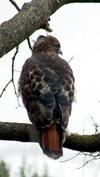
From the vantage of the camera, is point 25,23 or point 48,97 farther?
point 25,23

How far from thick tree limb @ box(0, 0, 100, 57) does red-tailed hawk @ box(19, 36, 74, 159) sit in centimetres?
26

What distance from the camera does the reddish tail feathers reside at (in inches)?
216

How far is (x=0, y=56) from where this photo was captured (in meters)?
6.45

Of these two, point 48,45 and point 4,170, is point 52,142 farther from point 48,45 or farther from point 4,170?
point 48,45

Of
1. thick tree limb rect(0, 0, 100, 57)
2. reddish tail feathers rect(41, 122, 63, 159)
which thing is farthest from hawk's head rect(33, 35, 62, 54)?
reddish tail feathers rect(41, 122, 63, 159)

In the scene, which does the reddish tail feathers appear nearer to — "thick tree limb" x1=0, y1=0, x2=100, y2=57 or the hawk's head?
"thick tree limb" x1=0, y1=0, x2=100, y2=57

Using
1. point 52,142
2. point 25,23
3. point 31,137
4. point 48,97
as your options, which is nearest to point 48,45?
point 25,23

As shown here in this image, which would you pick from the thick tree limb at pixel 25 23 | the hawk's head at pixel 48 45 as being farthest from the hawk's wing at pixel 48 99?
the hawk's head at pixel 48 45

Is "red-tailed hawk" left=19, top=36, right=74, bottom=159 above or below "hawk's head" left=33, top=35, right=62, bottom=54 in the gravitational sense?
above

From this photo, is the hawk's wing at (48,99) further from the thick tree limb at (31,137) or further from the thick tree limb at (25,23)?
the thick tree limb at (25,23)

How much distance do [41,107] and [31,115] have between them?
0.44 feet

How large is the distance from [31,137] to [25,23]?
4.65 ft

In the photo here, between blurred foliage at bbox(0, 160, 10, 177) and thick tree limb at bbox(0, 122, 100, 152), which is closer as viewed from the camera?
blurred foliage at bbox(0, 160, 10, 177)

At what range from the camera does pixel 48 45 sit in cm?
697
